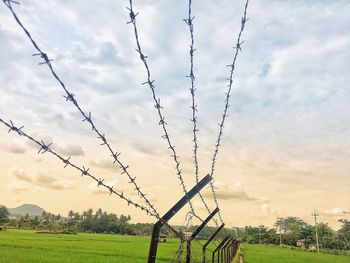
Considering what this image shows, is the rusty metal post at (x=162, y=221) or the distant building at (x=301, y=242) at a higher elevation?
the distant building at (x=301, y=242)

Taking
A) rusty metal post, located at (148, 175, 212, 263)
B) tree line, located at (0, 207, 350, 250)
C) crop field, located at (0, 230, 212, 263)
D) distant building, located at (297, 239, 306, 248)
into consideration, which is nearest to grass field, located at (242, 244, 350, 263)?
crop field, located at (0, 230, 212, 263)

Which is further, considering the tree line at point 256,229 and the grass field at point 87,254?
the tree line at point 256,229

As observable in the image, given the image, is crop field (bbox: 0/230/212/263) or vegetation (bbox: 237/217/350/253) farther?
vegetation (bbox: 237/217/350/253)

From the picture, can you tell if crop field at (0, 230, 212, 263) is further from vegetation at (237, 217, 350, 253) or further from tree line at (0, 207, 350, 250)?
vegetation at (237, 217, 350, 253)

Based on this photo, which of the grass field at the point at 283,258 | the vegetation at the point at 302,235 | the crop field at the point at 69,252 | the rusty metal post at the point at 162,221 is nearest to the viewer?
the rusty metal post at the point at 162,221

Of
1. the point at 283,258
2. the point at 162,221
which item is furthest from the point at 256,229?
the point at 162,221

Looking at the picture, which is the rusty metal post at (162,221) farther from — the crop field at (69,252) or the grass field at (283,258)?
the grass field at (283,258)

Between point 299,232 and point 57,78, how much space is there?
97596mm

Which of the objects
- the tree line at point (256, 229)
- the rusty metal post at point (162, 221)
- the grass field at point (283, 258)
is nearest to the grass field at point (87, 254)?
the grass field at point (283, 258)

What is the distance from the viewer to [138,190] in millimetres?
2980

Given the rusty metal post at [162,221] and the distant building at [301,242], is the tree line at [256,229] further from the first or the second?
the rusty metal post at [162,221]

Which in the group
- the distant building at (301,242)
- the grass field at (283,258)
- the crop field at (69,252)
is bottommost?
the crop field at (69,252)

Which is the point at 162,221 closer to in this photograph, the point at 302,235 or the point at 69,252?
the point at 69,252

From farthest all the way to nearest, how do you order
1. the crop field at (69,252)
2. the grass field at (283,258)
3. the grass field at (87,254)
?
the grass field at (283,258)
the grass field at (87,254)
the crop field at (69,252)
